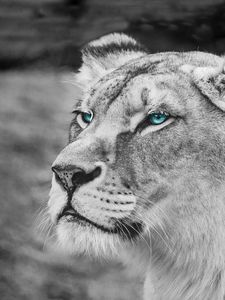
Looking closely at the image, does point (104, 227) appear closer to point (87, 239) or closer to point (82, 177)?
point (87, 239)

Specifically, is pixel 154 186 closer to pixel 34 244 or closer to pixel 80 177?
pixel 80 177

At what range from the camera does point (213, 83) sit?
2730mm

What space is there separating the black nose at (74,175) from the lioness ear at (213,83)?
536 mm

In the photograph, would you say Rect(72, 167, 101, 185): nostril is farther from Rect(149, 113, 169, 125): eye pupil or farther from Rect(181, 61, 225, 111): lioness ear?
Rect(181, 61, 225, 111): lioness ear

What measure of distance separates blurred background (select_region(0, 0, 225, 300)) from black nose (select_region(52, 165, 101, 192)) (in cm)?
147

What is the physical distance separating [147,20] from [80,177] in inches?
79.7

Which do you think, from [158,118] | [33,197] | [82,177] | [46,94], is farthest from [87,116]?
[46,94]

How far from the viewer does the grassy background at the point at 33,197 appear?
4039mm

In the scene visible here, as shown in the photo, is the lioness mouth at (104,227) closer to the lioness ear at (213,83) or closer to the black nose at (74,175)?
the black nose at (74,175)

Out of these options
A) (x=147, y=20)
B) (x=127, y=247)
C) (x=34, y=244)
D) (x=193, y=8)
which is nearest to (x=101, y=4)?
(x=147, y=20)

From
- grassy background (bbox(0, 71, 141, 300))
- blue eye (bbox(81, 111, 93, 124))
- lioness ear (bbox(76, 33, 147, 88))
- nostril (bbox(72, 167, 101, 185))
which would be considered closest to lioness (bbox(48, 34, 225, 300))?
nostril (bbox(72, 167, 101, 185))

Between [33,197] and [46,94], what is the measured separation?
681 mm

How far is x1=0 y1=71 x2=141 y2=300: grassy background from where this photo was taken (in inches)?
159

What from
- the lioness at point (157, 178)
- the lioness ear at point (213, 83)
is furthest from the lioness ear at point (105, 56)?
the lioness ear at point (213, 83)
